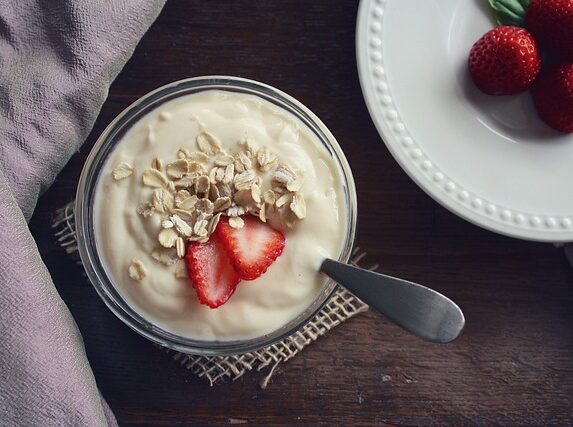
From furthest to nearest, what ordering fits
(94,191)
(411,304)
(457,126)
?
1. (457,126)
2. (94,191)
3. (411,304)

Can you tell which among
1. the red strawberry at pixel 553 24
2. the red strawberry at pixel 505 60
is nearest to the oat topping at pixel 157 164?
the red strawberry at pixel 505 60

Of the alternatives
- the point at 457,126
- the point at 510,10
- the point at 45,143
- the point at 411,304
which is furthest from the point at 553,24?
the point at 45,143

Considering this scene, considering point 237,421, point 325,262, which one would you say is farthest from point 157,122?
point 237,421

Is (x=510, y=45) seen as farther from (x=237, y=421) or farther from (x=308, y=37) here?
(x=237, y=421)

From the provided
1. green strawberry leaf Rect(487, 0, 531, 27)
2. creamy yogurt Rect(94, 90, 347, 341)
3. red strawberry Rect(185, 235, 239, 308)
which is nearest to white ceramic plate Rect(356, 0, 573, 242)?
green strawberry leaf Rect(487, 0, 531, 27)

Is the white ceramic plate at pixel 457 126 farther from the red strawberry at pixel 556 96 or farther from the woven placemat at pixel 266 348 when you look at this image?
the woven placemat at pixel 266 348

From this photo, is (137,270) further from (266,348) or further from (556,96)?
(556,96)

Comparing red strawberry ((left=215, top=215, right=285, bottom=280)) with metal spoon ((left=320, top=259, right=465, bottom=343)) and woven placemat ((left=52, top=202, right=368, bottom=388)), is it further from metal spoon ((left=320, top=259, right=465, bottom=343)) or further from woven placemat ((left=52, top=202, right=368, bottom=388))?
woven placemat ((left=52, top=202, right=368, bottom=388))
